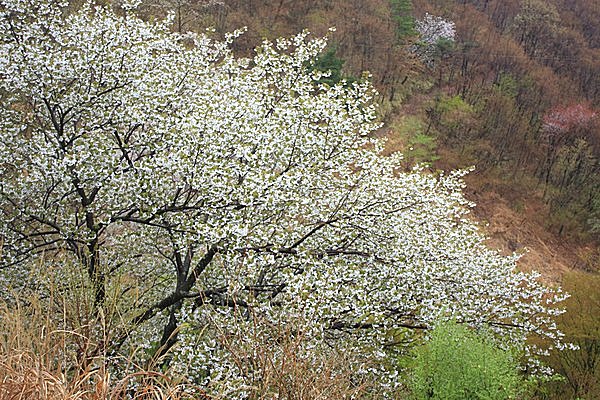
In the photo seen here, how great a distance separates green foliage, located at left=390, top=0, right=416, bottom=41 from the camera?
30891mm

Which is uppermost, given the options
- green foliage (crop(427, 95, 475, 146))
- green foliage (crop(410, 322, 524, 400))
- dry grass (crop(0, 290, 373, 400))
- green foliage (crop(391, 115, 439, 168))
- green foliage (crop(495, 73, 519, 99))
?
dry grass (crop(0, 290, 373, 400))

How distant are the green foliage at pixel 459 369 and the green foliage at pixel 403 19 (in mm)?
26136

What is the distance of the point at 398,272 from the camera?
7.39m

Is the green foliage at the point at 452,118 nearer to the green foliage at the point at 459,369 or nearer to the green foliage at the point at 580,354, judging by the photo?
the green foliage at the point at 580,354

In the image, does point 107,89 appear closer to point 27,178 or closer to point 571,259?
point 27,178

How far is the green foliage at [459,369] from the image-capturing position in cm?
715

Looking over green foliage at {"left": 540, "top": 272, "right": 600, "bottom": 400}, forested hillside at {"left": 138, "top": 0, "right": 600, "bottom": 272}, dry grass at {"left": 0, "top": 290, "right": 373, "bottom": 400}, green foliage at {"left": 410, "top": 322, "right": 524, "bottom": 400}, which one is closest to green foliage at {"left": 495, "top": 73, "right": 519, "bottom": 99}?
forested hillside at {"left": 138, "top": 0, "right": 600, "bottom": 272}

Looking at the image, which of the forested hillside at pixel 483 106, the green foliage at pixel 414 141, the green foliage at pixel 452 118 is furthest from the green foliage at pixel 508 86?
the green foliage at pixel 414 141

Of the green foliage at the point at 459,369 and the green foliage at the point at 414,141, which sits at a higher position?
the green foliage at the point at 459,369

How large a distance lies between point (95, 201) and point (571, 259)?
22132 mm

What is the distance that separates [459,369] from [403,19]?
27361mm

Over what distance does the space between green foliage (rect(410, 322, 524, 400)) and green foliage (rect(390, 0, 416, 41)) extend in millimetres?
26136

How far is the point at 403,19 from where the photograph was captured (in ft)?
102

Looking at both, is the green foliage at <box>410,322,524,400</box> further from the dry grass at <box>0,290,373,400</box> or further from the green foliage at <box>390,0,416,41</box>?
the green foliage at <box>390,0,416,41</box>
